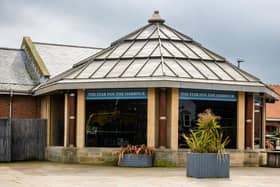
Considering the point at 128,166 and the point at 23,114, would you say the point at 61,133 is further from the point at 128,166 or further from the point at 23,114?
the point at 128,166

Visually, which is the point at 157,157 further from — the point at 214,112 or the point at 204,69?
the point at 204,69

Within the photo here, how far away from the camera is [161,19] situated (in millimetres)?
29062

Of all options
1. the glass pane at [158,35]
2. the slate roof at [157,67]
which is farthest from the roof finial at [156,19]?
the glass pane at [158,35]

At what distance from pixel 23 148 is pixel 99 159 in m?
4.58

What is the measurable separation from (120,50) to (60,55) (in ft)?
27.5

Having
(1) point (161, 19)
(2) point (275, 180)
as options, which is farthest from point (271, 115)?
(2) point (275, 180)

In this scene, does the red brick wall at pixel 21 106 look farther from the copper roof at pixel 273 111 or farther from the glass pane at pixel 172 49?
the copper roof at pixel 273 111

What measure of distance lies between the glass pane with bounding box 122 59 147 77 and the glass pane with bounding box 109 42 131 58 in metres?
1.39

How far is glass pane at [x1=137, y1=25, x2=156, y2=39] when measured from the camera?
91.5 ft

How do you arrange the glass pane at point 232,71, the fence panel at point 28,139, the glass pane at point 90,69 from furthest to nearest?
1. the fence panel at point 28,139
2. the glass pane at point 232,71
3. the glass pane at point 90,69

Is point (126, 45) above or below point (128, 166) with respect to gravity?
above

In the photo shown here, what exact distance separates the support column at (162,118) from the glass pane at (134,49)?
345 cm

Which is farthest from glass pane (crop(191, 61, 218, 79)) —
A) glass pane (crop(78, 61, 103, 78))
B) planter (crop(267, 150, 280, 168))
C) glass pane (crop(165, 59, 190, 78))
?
glass pane (crop(78, 61, 103, 78))

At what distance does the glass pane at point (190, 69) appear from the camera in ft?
80.6
